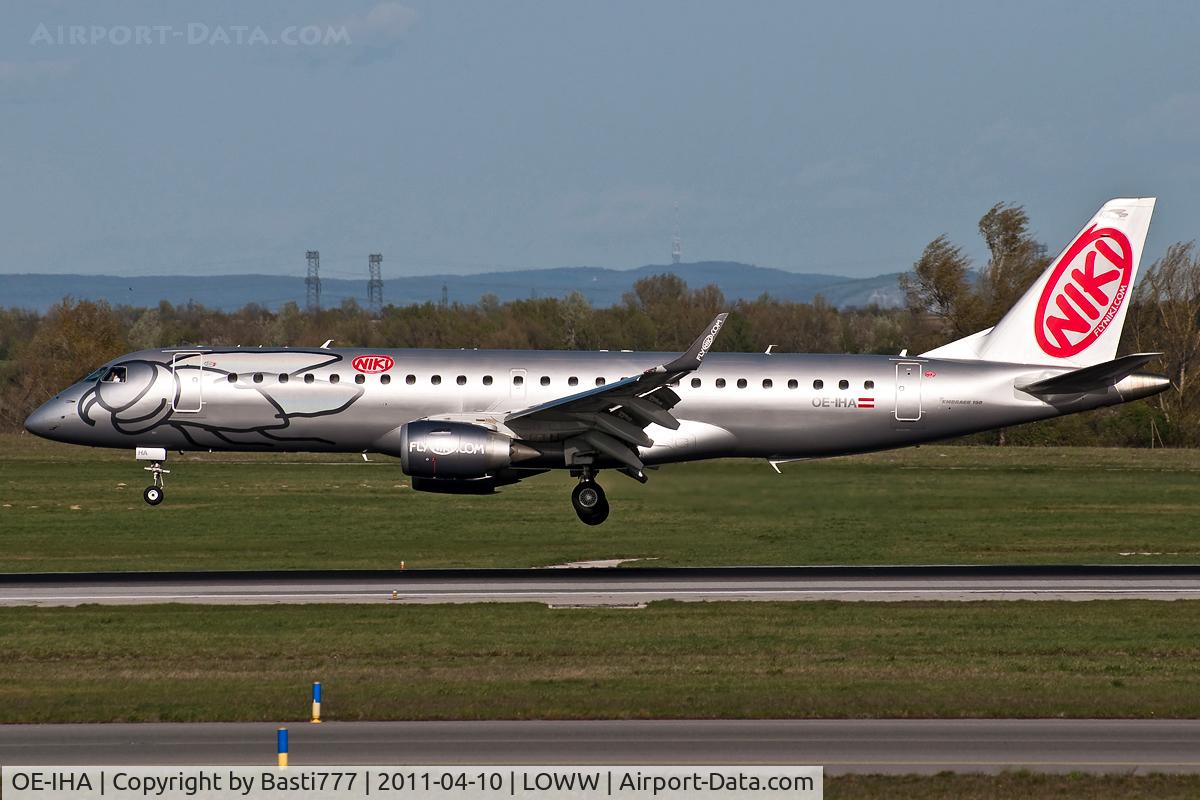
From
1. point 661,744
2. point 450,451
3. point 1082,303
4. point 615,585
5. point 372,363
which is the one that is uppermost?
point 1082,303

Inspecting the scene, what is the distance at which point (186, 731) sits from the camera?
22188 millimetres

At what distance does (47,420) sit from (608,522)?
59.9 ft

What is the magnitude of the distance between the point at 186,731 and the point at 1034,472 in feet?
178

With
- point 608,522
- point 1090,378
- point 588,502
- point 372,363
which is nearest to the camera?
point 1090,378

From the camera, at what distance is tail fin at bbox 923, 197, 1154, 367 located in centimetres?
4134

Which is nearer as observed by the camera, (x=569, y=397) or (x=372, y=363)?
(x=569, y=397)

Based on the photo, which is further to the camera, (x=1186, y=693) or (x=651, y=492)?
(x=651, y=492)

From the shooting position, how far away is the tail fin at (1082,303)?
1628 inches

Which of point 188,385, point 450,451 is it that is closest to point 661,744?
point 450,451

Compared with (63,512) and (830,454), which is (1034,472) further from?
(63,512)

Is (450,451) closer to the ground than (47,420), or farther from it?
closer to the ground

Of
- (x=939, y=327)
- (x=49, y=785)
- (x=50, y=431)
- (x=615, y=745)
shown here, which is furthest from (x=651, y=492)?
(x=939, y=327)

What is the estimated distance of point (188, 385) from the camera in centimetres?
3962

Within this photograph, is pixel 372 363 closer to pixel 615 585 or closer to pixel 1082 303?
pixel 615 585
